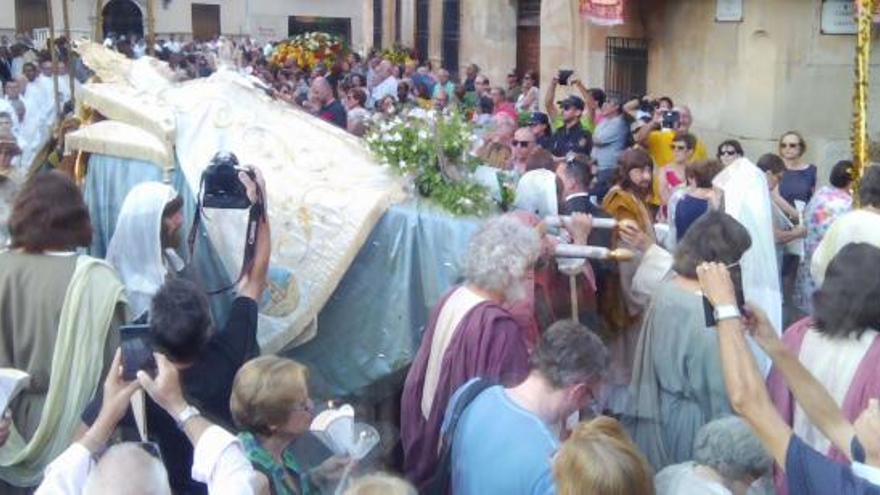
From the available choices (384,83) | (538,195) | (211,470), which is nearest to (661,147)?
(538,195)

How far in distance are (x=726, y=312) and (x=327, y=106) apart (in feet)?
28.3

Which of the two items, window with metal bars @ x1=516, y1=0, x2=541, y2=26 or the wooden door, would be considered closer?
window with metal bars @ x1=516, y1=0, x2=541, y2=26

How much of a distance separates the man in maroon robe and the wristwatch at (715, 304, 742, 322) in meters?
1.04

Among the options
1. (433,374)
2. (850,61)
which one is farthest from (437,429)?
(850,61)

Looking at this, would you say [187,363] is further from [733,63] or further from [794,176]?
[733,63]

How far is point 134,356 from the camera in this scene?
138 inches

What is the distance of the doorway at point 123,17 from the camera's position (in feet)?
146

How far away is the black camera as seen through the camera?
4965 millimetres

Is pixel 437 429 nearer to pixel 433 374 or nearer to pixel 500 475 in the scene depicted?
pixel 433 374

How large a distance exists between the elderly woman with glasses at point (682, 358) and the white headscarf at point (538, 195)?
1291 millimetres

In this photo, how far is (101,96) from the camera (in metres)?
6.48

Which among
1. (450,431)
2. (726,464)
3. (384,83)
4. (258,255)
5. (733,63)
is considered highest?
(733,63)

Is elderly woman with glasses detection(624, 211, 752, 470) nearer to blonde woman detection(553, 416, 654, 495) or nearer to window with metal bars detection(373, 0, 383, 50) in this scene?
blonde woman detection(553, 416, 654, 495)

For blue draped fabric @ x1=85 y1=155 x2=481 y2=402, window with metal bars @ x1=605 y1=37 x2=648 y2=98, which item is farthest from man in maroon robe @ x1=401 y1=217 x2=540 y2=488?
window with metal bars @ x1=605 y1=37 x2=648 y2=98
